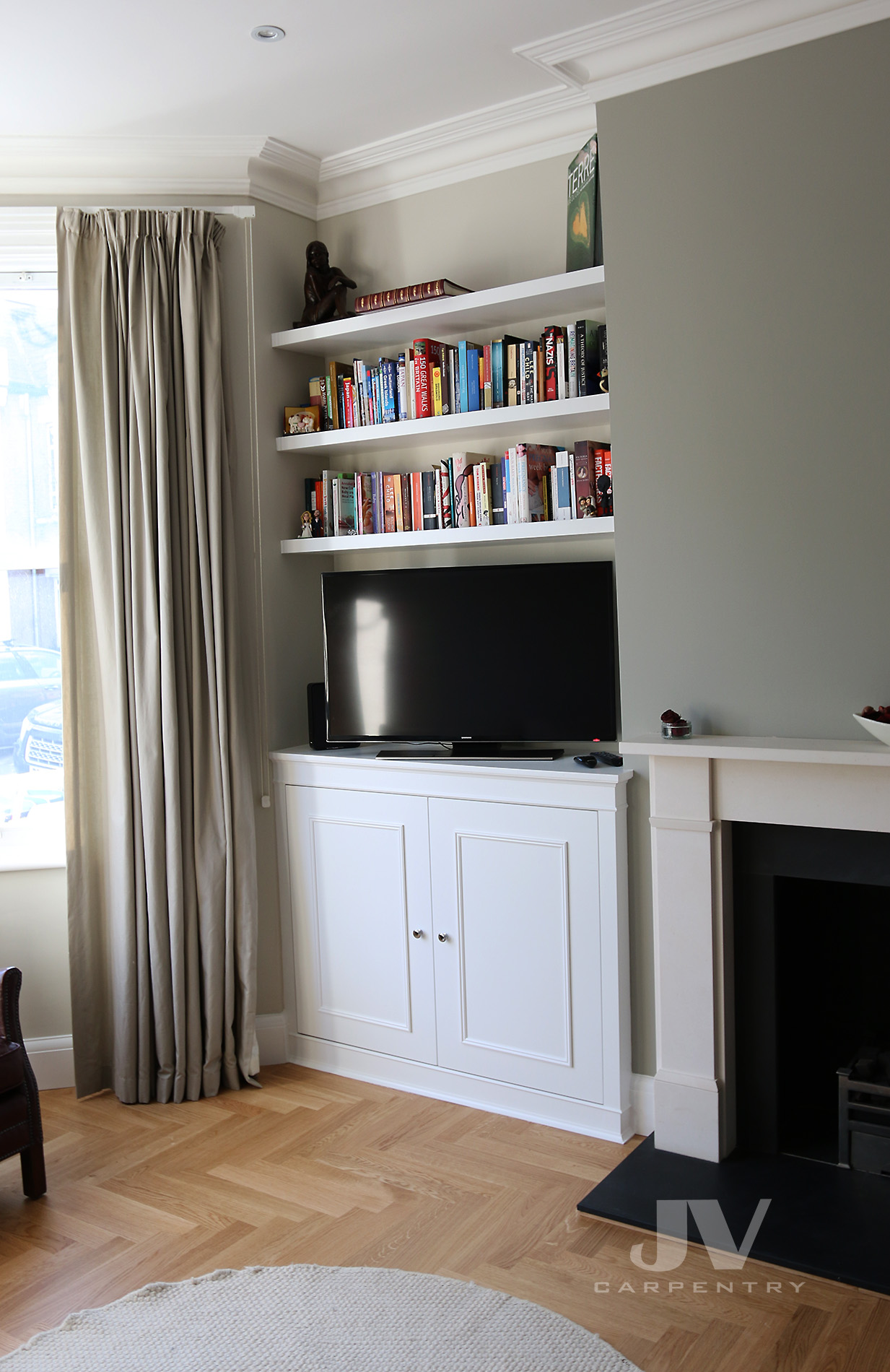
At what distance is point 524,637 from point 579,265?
1.03m

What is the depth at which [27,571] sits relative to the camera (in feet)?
11.2

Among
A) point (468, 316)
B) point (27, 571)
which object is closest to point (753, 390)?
point (468, 316)

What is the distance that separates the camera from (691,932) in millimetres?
2654

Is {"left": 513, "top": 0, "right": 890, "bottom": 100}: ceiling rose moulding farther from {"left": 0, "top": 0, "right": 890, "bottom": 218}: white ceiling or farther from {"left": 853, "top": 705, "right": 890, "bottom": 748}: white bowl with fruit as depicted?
{"left": 853, "top": 705, "right": 890, "bottom": 748}: white bowl with fruit

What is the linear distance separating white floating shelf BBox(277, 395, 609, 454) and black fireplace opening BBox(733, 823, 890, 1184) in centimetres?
120

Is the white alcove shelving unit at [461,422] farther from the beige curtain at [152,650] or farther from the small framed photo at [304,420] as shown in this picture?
the beige curtain at [152,650]

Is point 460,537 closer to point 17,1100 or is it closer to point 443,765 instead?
point 443,765

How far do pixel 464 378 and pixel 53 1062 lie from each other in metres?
2.49

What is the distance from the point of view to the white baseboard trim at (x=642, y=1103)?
287 centimetres

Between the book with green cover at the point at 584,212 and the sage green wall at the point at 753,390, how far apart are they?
0.27 feet

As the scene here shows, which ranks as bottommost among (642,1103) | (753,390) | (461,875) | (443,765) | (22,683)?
(642,1103)

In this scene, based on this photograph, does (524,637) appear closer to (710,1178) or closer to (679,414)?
(679,414)

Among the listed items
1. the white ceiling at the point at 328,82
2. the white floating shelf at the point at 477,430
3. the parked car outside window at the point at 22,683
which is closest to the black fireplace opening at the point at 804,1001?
the white floating shelf at the point at 477,430

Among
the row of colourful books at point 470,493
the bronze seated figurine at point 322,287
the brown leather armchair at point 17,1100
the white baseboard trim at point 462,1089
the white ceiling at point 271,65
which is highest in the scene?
the white ceiling at point 271,65
